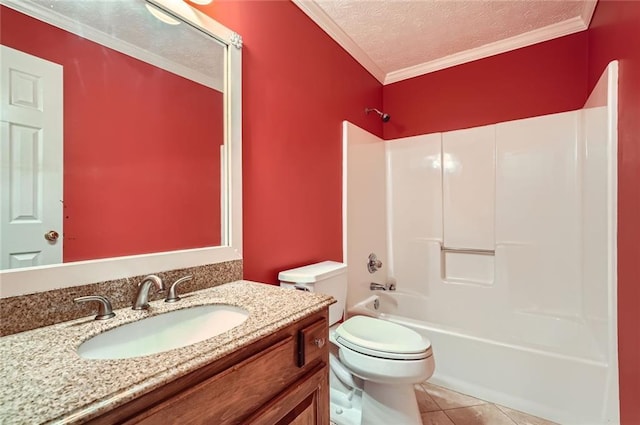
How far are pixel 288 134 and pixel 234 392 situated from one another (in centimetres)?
125

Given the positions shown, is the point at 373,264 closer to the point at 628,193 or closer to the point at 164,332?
the point at 628,193

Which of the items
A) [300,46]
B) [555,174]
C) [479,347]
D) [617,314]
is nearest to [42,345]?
[300,46]

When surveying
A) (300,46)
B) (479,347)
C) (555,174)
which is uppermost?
(300,46)

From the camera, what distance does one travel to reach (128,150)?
3.31 ft

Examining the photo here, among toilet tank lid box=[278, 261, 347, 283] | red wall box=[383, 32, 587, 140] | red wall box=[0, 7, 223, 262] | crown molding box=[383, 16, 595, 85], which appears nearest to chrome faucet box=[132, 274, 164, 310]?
red wall box=[0, 7, 223, 262]

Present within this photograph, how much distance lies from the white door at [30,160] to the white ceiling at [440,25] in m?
1.33

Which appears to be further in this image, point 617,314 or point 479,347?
point 479,347

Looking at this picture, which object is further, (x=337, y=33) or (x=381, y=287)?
(x=381, y=287)

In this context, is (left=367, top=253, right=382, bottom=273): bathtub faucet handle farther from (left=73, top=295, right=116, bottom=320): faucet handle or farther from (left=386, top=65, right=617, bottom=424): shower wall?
(left=73, top=295, right=116, bottom=320): faucet handle

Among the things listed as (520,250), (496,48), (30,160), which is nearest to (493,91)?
(496,48)

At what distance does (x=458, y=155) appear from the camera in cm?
230

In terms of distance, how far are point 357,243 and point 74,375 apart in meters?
1.80

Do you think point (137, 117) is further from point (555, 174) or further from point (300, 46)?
point (555, 174)

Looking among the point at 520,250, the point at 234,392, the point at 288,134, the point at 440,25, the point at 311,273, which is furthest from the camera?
the point at 520,250
